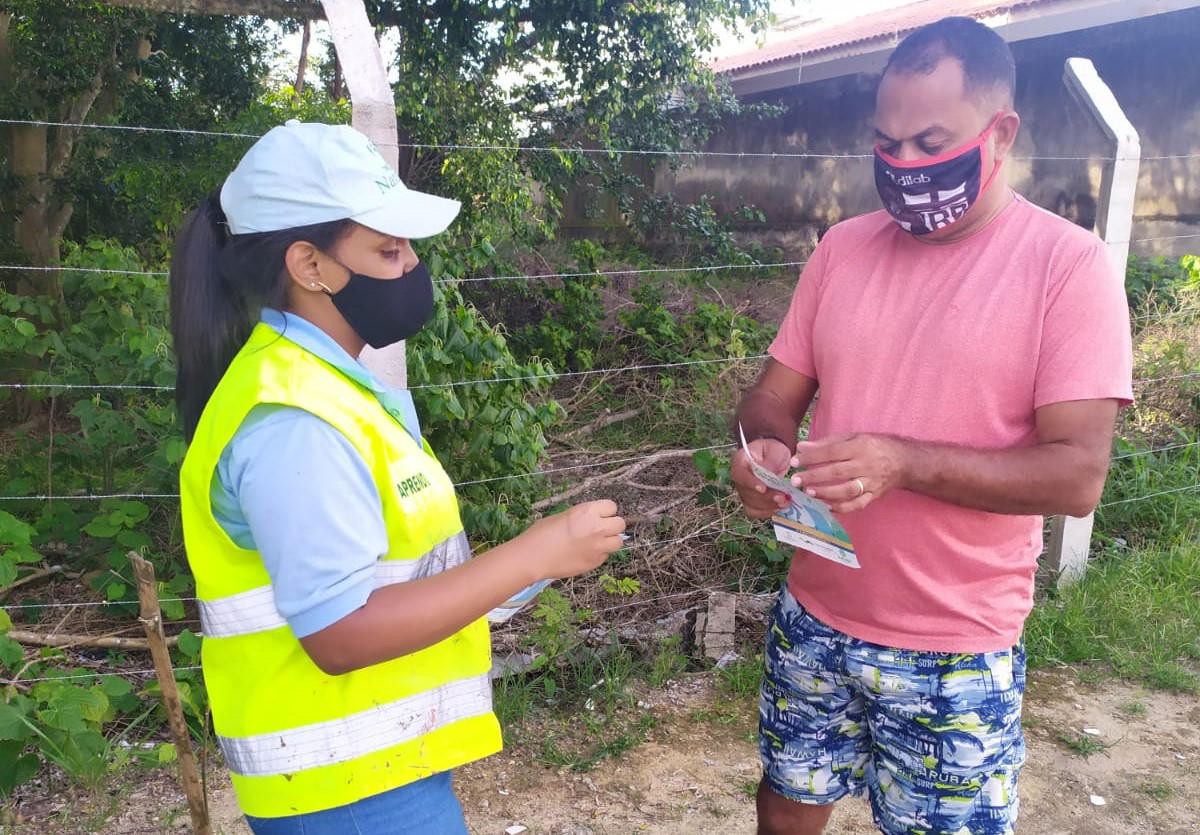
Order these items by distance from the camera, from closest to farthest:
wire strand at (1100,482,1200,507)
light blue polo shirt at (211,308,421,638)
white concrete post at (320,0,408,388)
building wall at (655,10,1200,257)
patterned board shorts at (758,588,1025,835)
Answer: light blue polo shirt at (211,308,421,638) < patterned board shorts at (758,588,1025,835) < white concrete post at (320,0,408,388) < wire strand at (1100,482,1200,507) < building wall at (655,10,1200,257)

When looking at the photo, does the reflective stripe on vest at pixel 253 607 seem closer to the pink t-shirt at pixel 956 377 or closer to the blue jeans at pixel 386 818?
the blue jeans at pixel 386 818

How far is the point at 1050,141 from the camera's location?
855cm

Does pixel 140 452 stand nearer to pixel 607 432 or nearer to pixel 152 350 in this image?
pixel 152 350

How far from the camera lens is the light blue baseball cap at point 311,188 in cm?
134

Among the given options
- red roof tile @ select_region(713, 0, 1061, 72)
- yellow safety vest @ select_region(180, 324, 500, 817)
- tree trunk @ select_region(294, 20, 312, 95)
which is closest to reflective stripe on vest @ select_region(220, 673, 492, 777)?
yellow safety vest @ select_region(180, 324, 500, 817)

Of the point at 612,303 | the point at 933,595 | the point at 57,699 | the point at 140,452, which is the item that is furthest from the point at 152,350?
the point at 612,303

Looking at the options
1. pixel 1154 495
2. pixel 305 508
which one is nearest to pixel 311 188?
pixel 305 508

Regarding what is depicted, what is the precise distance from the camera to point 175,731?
5.79ft

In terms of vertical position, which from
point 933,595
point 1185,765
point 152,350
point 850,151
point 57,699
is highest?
point 850,151

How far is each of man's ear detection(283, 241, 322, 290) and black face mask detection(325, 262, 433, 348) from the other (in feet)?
0.09

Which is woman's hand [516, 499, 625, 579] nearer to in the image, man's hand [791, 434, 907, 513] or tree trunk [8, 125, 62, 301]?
man's hand [791, 434, 907, 513]

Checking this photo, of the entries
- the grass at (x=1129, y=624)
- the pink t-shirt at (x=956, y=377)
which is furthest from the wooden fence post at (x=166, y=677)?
the grass at (x=1129, y=624)

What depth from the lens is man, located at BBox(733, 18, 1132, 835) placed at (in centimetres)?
167

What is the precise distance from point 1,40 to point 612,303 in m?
4.58
